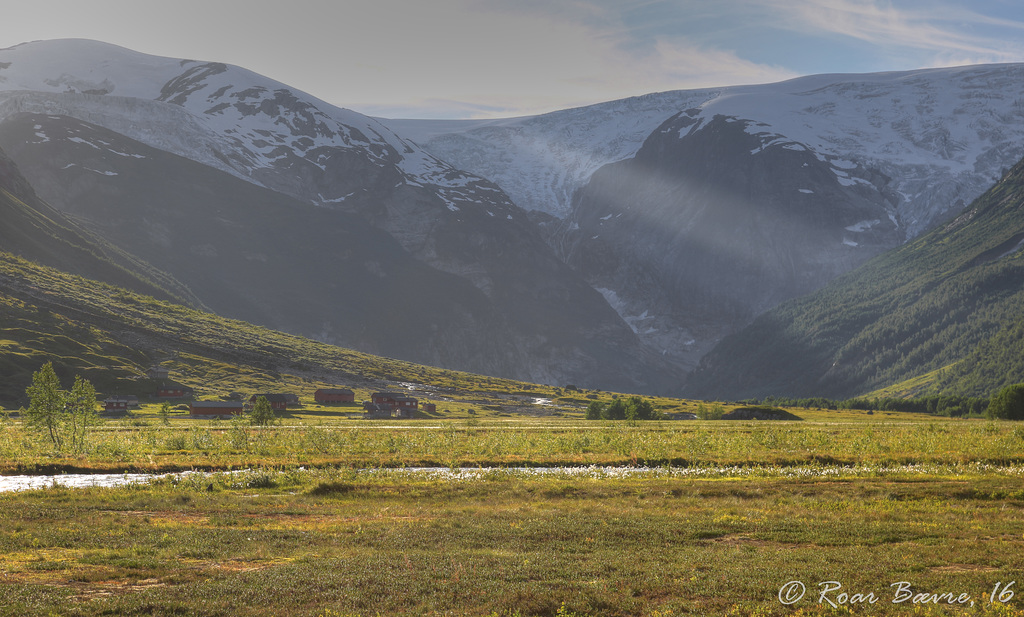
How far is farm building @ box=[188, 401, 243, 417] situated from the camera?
153 m

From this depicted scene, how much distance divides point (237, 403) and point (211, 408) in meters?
7.50

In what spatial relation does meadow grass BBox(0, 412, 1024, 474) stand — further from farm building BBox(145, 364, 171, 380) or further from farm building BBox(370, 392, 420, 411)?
farm building BBox(145, 364, 171, 380)

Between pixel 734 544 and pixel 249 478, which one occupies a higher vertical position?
pixel 734 544

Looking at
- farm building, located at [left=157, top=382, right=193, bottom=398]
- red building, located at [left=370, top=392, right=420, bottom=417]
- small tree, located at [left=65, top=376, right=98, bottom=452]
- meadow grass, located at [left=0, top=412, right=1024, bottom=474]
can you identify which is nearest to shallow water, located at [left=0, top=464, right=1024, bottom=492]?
meadow grass, located at [left=0, top=412, right=1024, bottom=474]

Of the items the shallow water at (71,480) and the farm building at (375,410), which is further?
the farm building at (375,410)

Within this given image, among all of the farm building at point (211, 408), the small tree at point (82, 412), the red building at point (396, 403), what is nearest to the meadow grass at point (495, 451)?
the small tree at point (82, 412)

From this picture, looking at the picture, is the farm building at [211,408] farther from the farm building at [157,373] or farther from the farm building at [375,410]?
the farm building at [157,373]

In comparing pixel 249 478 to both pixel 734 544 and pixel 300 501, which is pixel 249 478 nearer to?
pixel 300 501

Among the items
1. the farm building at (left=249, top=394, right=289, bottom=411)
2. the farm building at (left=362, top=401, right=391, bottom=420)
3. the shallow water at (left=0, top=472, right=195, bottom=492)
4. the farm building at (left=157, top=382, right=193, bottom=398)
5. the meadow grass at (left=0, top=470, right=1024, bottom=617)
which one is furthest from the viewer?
the farm building at (left=157, top=382, right=193, bottom=398)

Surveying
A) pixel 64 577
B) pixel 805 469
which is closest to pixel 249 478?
pixel 64 577

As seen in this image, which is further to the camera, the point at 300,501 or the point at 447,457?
the point at 447,457

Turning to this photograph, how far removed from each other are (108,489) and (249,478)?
8821mm

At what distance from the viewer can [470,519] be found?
125 ft

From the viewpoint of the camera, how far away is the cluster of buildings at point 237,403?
6048 inches
